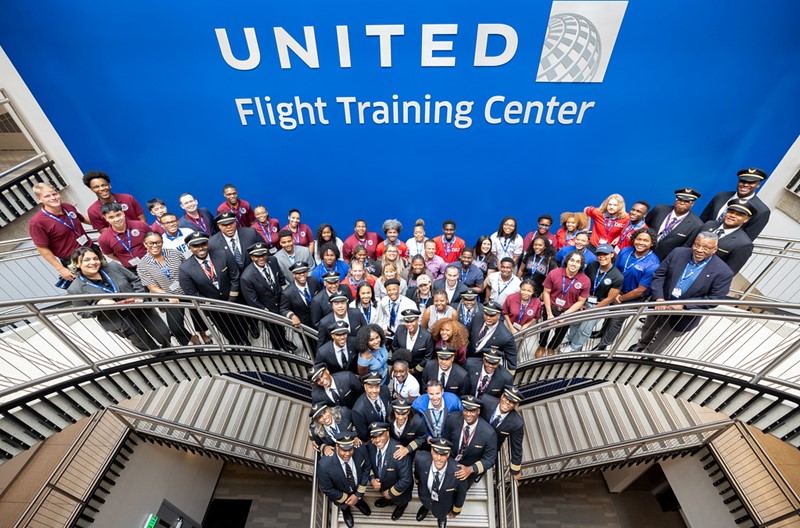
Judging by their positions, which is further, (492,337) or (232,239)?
(232,239)

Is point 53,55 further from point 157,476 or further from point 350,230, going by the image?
point 157,476

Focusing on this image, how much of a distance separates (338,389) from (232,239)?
2.38 meters

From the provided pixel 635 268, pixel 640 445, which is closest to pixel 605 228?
pixel 635 268

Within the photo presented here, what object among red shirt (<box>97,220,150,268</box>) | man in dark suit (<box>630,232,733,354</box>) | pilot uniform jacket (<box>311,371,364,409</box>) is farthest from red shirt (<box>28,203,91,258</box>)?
man in dark suit (<box>630,232,733,354</box>)

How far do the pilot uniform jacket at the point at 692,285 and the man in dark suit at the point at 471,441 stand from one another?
7.80 feet

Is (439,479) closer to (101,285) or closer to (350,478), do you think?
(350,478)

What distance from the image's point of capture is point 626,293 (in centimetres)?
495

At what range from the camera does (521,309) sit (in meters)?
5.19

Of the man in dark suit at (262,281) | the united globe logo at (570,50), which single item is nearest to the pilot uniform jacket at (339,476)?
the man in dark suit at (262,281)

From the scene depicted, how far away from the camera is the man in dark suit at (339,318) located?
178 inches

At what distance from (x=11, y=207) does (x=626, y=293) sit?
9674 millimetres

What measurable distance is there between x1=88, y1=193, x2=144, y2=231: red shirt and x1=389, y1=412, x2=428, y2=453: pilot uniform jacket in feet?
15.7

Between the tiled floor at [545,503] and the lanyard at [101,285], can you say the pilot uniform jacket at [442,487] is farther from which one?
the tiled floor at [545,503]

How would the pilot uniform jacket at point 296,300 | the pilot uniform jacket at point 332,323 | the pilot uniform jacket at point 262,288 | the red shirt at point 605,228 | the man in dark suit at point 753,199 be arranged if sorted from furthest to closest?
1. the red shirt at point 605,228
2. the pilot uniform jacket at point 296,300
3. the pilot uniform jacket at point 262,288
4. the pilot uniform jacket at point 332,323
5. the man in dark suit at point 753,199
